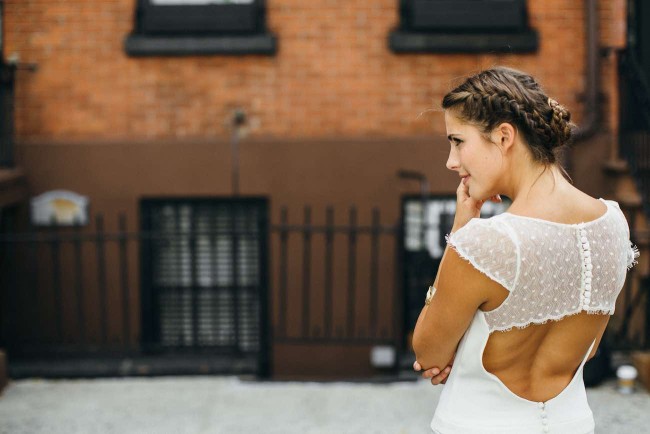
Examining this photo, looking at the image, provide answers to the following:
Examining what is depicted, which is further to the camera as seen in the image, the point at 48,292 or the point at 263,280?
the point at 48,292

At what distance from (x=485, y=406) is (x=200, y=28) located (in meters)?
5.78

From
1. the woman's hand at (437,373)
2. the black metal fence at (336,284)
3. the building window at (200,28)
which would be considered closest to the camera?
the woman's hand at (437,373)

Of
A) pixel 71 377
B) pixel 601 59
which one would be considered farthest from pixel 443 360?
pixel 601 59

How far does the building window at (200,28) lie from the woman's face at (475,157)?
5340mm

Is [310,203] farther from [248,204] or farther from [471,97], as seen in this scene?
[471,97]

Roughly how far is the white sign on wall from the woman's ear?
230 inches

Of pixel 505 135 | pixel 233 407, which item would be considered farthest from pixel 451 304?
pixel 233 407

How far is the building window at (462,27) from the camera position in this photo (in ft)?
24.3

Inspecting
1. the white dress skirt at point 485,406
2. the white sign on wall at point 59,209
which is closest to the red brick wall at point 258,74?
the white sign on wall at point 59,209

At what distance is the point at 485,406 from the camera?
219 cm

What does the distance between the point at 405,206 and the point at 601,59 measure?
206 centimetres

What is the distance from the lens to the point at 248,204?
768cm

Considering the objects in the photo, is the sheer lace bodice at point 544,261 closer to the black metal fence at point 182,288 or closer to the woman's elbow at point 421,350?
the woman's elbow at point 421,350

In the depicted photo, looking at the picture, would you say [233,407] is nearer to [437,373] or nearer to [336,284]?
[336,284]
